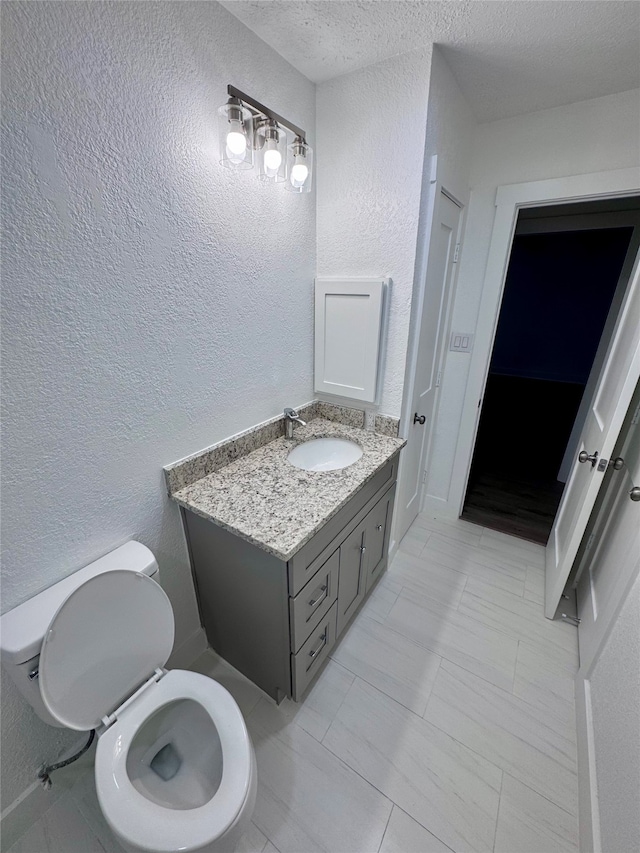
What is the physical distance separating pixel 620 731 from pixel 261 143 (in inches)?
78.3

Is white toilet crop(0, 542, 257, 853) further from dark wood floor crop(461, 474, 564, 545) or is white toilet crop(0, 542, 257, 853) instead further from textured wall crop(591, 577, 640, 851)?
dark wood floor crop(461, 474, 564, 545)

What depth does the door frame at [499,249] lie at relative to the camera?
59.6 inches

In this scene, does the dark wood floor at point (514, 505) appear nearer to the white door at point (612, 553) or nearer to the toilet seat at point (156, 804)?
the white door at point (612, 553)

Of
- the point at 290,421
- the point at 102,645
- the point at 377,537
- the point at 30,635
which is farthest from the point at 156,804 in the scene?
the point at 290,421

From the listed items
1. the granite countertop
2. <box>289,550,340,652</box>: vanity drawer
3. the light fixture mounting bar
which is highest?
the light fixture mounting bar

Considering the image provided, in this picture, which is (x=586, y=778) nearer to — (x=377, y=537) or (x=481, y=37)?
(x=377, y=537)

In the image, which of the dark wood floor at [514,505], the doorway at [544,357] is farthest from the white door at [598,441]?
the doorway at [544,357]

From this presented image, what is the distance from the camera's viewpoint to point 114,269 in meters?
0.90

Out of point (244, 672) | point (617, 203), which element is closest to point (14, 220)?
point (244, 672)

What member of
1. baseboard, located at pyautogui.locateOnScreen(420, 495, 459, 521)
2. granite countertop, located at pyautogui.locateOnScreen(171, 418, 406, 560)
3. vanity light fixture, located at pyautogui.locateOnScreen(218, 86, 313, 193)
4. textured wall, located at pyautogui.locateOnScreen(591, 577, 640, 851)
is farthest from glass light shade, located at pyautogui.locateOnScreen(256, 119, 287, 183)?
baseboard, located at pyautogui.locateOnScreen(420, 495, 459, 521)

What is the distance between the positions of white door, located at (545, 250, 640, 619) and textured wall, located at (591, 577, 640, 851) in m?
0.41

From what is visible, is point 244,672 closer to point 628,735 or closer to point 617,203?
point 628,735

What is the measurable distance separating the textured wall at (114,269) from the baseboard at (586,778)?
4.69 feet

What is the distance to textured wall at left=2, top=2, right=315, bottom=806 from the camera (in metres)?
0.74
